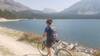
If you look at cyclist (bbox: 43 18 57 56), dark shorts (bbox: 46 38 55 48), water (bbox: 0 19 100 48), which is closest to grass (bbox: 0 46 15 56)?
dark shorts (bbox: 46 38 55 48)

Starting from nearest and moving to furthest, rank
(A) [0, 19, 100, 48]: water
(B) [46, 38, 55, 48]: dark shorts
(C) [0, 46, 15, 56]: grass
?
(B) [46, 38, 55, 48]: dark shorts, (C) [0, 46, 15, 56]: grass, (A) [0, 19, 100, 48]: water

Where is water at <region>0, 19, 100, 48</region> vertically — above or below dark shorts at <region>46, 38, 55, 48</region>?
below

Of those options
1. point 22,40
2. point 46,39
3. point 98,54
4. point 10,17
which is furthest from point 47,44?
point 10,17

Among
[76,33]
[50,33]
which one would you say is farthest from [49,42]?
[76,33]

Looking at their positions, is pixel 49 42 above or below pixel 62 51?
above

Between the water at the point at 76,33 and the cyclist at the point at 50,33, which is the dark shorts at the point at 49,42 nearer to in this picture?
the cyclist at the point at 50,33

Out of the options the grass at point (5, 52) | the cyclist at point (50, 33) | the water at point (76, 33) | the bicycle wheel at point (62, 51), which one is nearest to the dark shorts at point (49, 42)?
Result: the cyclist at point (50, 33)

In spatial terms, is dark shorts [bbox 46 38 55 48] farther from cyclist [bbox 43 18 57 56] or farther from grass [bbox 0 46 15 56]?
grass [bbox 0 46 15 56]

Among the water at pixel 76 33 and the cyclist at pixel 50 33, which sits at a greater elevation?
the cyclist at pixel 50 33

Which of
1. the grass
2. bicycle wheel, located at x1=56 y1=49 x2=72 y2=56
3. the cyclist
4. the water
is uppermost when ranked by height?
the cyclist

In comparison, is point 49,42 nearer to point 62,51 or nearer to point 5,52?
point 62,51

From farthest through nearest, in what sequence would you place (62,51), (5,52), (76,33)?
(76,33)
(5,52)
(62,51)

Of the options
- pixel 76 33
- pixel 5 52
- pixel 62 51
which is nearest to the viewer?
pixel 62 51

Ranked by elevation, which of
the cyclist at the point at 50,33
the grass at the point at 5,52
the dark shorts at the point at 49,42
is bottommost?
the grass at the point at 5,52
